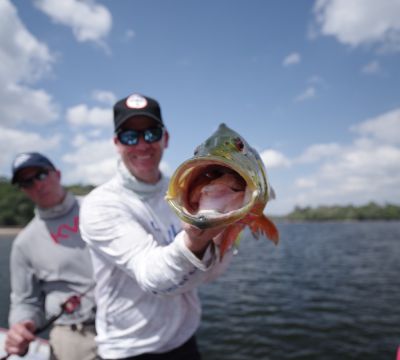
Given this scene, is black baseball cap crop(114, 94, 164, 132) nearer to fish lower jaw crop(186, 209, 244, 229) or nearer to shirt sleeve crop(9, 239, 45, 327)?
fish lower jaw crop(186, 209, 244, 229)

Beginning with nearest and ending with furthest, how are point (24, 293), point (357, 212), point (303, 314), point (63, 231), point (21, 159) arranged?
1. point (24, 293)
2. point (63, 231)
3. point (21, 159)
4. point (303, 314)
5. point (357, 212)

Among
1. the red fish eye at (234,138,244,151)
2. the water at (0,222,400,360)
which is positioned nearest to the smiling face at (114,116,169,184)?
the red fish eye at (234,138,244,151)

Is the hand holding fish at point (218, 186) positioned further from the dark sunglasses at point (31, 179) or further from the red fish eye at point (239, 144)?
the dark sunglasses at point (31, 179)

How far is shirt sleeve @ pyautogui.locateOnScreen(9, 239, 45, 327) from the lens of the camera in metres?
3.48

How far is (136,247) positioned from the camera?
208 centimetres

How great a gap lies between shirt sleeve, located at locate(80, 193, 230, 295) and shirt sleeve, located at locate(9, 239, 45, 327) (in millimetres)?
1780

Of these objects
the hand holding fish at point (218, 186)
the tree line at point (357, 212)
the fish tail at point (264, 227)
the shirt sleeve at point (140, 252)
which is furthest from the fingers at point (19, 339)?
the tree line at point (357, 212)

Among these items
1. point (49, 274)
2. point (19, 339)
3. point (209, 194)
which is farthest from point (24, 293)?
point (209, 194)

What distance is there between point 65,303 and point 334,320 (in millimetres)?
10405

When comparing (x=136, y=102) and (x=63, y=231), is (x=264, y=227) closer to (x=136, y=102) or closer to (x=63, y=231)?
(x=136, y=102)

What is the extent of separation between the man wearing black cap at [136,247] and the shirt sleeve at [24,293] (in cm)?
138

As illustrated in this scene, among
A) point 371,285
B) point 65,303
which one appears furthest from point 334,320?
point 65,303

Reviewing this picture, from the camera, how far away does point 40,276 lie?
362 cm

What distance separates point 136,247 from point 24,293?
227 centimetres
